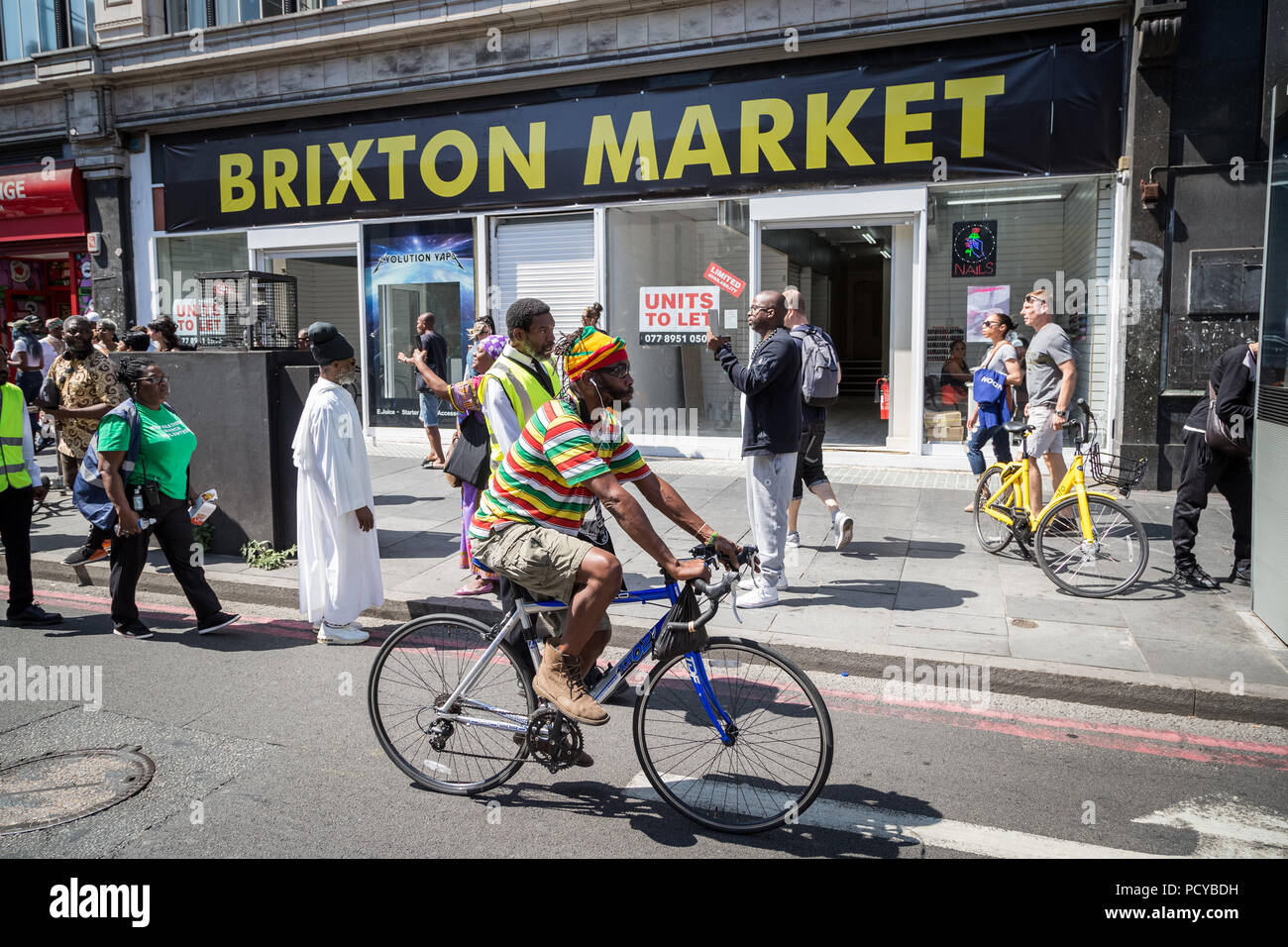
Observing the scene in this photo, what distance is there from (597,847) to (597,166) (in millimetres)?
11082

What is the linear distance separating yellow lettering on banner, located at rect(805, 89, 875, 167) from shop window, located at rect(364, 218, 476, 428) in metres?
5.21

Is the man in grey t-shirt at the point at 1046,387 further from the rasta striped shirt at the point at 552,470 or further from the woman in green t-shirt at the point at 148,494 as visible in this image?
the woman in green t-shirt at the point at 148,494

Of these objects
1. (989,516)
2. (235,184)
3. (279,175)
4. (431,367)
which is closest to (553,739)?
(989,516)

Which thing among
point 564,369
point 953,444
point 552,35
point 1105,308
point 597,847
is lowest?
point 597,847

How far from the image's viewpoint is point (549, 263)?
13703mm

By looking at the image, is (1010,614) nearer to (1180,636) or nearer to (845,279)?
(1180,636)

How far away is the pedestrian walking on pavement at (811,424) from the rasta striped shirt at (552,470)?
391cm

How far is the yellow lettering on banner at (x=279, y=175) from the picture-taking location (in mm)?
15148

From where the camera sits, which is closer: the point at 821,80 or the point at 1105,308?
the point at 1105,308

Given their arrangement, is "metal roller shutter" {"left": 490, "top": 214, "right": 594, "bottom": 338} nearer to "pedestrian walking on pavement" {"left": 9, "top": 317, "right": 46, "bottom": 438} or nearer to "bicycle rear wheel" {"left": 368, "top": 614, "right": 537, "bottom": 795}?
"pedestrian walking on pavement" {"left": 9, "top": 317, "right": 46, "bottom": 438}

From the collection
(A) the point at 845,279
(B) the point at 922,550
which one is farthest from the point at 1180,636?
(A) the point at 845,279

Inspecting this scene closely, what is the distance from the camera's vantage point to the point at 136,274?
55.0ft

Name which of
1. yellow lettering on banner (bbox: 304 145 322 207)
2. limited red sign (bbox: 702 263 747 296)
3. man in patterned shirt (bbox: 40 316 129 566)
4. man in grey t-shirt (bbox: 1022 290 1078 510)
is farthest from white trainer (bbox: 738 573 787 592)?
yellow lettering on banner (bbox: 304 145 322 207)

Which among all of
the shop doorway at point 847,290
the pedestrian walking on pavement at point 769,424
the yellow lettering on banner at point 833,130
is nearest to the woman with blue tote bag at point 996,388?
the pedestrian walking on pavement at point 769,424
